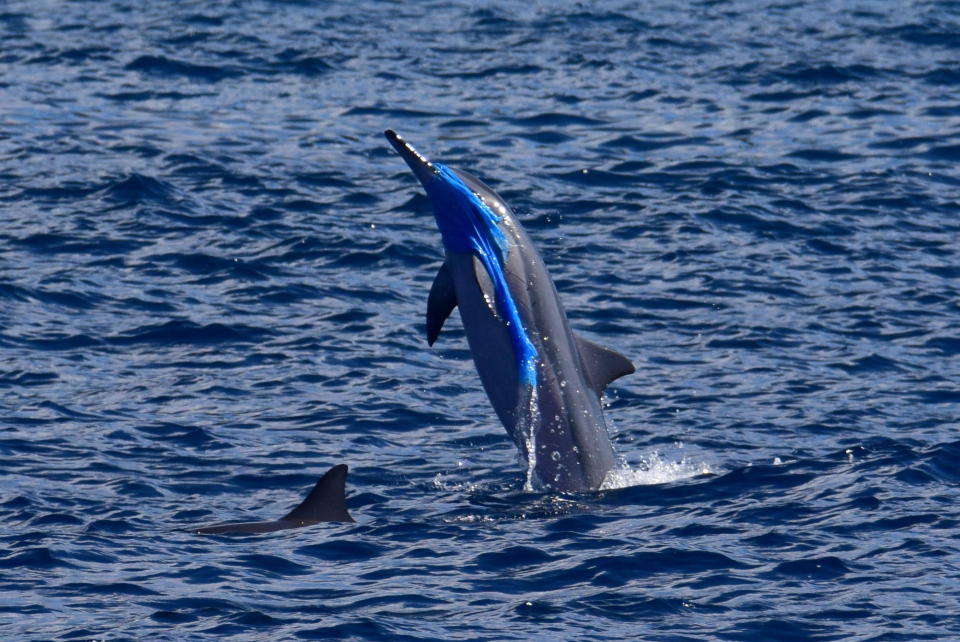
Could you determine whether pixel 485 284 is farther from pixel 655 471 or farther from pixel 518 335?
pixel 655 471

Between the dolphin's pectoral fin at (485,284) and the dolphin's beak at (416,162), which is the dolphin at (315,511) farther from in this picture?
the dolphin's beak at (416,162)

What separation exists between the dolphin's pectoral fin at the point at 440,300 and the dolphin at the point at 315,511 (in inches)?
62.3

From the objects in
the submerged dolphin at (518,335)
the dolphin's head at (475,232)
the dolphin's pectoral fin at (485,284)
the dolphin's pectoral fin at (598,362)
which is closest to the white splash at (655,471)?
the submerged dolphin at (518,335)

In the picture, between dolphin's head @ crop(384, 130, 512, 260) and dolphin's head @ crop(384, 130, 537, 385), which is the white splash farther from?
dolphin's head @ crop(384, 130, 512, 260)

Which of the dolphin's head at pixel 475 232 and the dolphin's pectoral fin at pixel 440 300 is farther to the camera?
the dolphin's pectoral fin at pixel 440 300

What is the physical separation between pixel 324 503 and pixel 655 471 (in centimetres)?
383

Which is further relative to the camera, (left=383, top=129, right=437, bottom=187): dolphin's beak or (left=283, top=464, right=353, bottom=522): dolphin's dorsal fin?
Answer: (left=283, top=464, right=353, bottom=522): dolphin's dorsal fin

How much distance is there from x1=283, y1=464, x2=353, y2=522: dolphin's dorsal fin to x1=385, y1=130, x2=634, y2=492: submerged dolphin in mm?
1610

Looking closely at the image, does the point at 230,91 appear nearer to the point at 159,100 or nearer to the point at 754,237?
the point at 159,100

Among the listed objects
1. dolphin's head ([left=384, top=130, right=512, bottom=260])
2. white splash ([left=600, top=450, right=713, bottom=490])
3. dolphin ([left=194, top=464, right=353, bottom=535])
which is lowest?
white splash ([left=600, top=450, right=713, bottom=490])

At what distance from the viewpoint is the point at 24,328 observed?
2180 cm

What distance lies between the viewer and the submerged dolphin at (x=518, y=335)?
15.5 meters

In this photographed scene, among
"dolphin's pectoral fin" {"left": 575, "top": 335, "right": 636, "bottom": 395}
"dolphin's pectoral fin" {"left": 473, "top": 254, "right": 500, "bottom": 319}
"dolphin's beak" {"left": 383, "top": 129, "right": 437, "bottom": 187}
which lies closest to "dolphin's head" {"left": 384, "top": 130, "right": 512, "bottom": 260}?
"dolphin's beak" {"left": 383, "top": 129, "right": 437, "bottom": 187}

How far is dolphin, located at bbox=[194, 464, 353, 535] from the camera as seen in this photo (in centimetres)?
1548
